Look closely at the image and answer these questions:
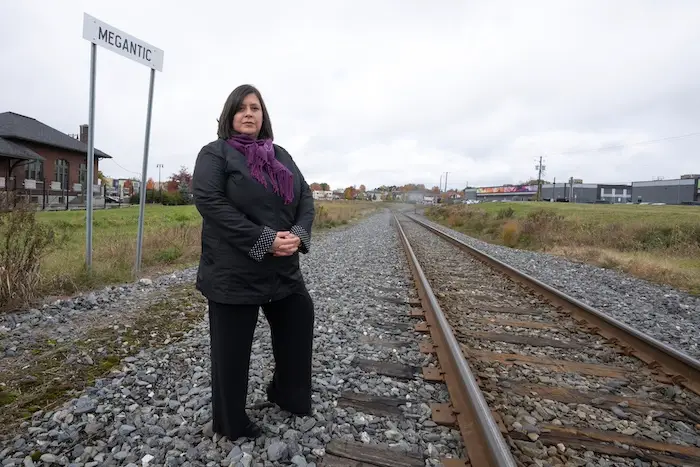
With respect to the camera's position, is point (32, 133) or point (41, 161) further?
point (32, 133)

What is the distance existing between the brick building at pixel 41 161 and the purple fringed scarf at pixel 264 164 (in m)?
27.6

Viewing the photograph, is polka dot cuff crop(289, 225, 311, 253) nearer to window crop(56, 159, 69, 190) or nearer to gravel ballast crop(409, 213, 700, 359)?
gravel ballast crop(409, 213, 700, 359)

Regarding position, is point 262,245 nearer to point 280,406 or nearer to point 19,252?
point 280,406

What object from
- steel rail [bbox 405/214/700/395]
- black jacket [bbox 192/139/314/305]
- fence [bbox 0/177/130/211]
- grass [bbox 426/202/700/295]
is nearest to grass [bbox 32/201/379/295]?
black jacket [bbox 192/139/314/305]

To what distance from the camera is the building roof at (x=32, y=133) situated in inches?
1068

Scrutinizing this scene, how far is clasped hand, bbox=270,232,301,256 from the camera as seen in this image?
209 cm

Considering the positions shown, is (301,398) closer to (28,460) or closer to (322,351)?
(322,351)

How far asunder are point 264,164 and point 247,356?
107 cm

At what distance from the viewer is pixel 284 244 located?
6.93 feet

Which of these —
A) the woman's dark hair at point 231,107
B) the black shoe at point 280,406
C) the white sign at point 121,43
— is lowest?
the black shoe at point 280,406

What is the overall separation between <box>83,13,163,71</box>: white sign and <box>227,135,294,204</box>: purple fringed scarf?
4.55 metres

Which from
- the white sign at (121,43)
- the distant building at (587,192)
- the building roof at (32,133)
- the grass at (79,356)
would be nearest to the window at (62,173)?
the building roof at (32,133)

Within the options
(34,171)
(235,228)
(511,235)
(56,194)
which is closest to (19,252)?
(235,228)

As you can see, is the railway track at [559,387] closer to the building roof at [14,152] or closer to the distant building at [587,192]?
the building roof at [14,152]
